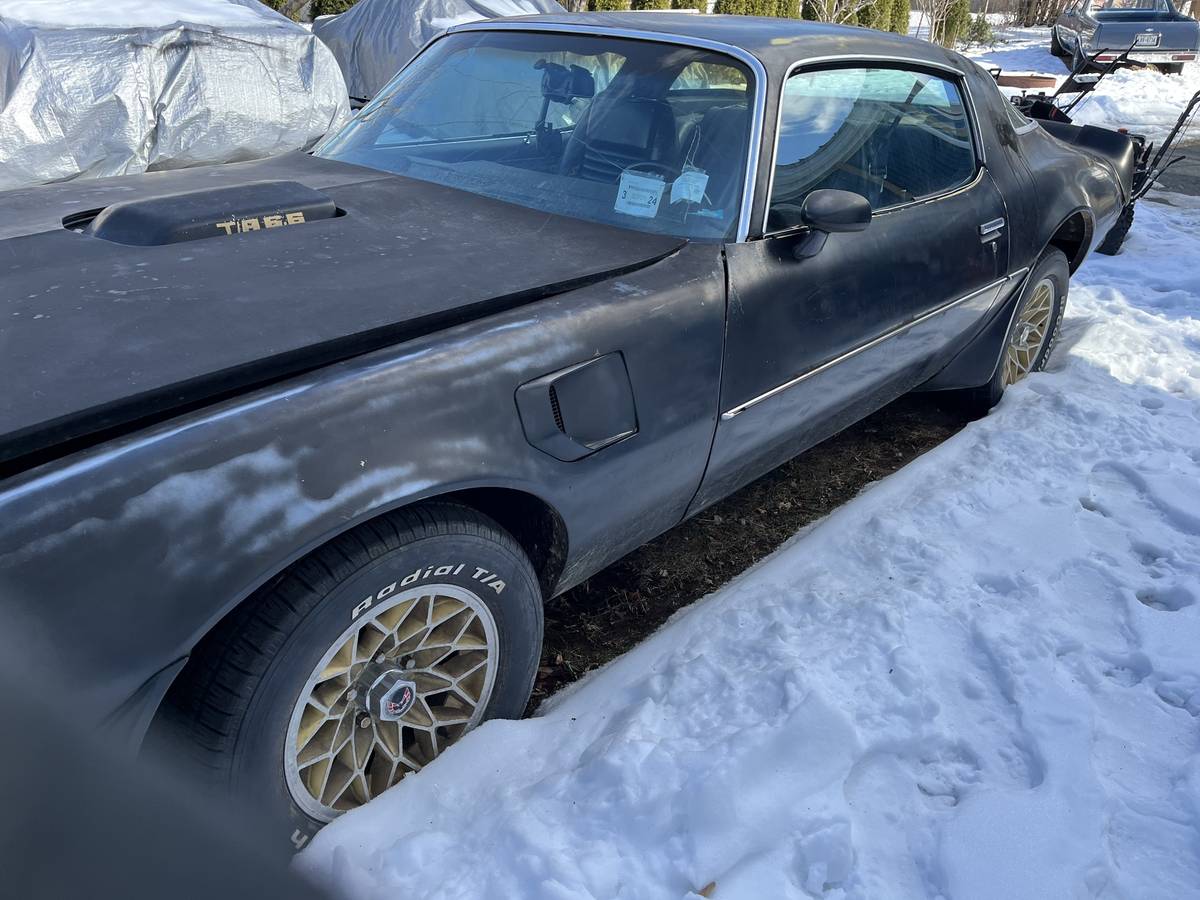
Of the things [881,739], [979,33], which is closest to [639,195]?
[881,739]

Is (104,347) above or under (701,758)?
above

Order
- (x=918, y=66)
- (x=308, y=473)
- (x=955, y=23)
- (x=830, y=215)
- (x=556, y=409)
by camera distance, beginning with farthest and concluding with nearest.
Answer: (x=955, y=23)
(x=918, y=66)
(x=830, y=215)
(x=556, y=409)
(x=308, y=473)

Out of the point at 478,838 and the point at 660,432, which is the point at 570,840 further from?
the point at 660,432

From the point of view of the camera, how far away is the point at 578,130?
107 inches

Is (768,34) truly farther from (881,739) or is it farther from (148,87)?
(148,87)

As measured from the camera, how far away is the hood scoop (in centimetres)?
215

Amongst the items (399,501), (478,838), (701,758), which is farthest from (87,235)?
(701,758)

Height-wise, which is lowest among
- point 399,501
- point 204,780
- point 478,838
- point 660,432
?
point 478,838

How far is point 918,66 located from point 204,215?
2396mm

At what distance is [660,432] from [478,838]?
949 millimetres

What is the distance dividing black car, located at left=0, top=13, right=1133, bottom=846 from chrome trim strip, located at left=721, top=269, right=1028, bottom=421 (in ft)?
0.05

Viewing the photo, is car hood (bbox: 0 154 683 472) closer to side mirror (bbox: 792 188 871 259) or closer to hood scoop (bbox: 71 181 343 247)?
hood scoop (bbox: 71 181 343 247)

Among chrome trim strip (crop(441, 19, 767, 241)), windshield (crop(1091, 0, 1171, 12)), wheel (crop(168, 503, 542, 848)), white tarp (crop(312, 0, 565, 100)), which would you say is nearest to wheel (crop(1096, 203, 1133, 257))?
chrome trim strip (crop(441, 19, 767, 241))

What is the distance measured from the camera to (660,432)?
85.4 inches
